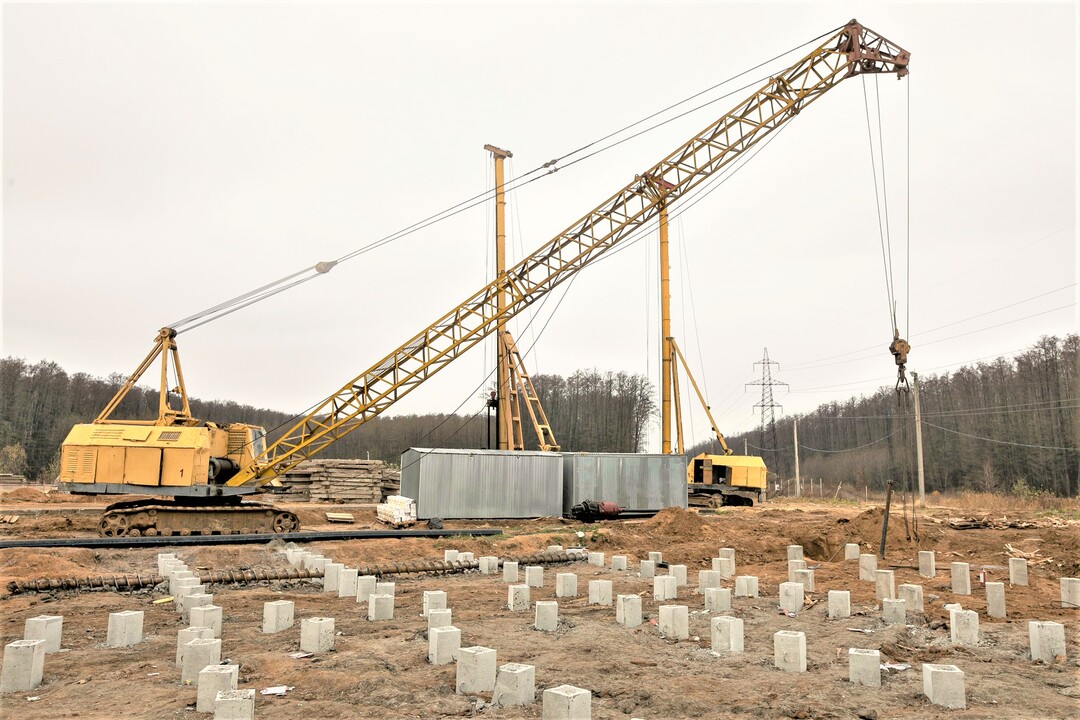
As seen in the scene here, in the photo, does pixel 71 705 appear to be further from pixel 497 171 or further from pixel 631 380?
pixel 631 380

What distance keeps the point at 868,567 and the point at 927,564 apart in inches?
45.1

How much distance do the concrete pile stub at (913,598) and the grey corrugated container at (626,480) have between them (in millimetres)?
15290

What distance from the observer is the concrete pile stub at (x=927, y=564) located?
12.3 metres

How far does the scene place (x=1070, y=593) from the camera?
985 cm

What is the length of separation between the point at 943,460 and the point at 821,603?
5370 centimetres

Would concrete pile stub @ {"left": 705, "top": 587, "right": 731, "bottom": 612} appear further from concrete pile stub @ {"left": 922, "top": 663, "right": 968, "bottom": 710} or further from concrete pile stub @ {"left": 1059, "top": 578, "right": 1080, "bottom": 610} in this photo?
concrete pile stub @ {"left": 1059, "top": 578, "right": 1080, "bottom": 610}

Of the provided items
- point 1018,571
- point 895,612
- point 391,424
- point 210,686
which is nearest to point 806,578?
point 895,612

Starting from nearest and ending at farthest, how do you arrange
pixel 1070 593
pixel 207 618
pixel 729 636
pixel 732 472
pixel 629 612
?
pixel 729 636 → pixel 207 618 → pixel 629 612 → pixel 1070 593 → pixel 732 472

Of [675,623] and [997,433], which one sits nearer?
[675,623]

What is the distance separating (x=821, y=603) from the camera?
9.88m

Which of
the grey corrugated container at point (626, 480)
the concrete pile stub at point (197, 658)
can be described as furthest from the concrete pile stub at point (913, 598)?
the grey corrugated container at point (626, 480)

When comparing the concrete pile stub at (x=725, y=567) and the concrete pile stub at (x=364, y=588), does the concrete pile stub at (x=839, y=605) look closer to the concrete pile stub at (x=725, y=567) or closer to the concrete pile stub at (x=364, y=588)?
the concrete pile stub at (x=725, y=567)

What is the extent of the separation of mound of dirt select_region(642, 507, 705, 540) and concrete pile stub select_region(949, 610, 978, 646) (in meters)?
10.8

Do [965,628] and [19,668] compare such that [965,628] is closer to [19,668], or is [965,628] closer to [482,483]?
[19,668]
